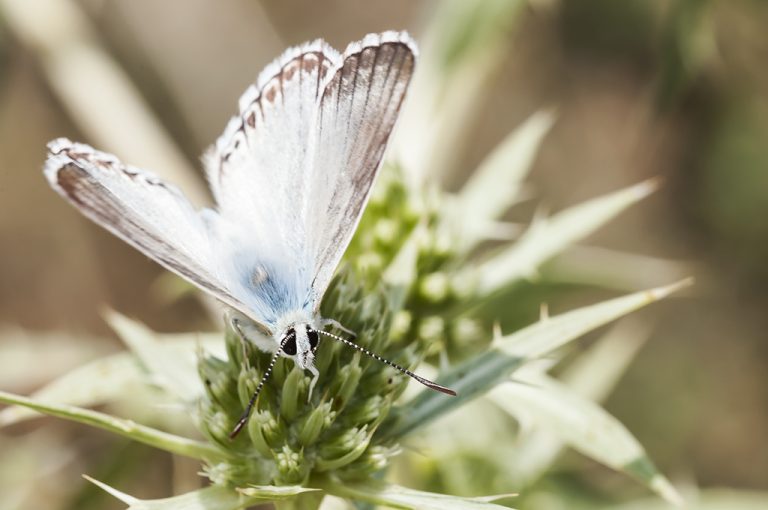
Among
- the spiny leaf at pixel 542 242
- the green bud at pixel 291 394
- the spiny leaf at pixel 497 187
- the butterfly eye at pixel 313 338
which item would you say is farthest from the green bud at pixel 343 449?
the spiny leaf at pixel 497 187

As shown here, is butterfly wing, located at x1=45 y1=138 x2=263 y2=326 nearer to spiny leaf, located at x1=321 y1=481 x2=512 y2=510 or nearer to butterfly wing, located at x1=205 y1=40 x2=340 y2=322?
butterfly wing, located at x1=205 y1=40 x2=340 y2=322

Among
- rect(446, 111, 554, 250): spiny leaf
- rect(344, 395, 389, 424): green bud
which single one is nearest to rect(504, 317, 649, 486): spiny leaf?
rect(446, 111, 554, 250): spiny leaf

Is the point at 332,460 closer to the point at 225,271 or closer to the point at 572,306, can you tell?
the point at 225,271

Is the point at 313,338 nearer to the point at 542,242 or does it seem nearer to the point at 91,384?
the point at 91,384

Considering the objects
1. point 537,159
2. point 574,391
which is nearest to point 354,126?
point 574,391

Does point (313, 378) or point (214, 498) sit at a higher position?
point (313, 378)

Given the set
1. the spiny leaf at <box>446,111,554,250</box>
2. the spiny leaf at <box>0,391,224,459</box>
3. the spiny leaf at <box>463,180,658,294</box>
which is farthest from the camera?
the spiny leaf at <box>446,111,554,250</box>
